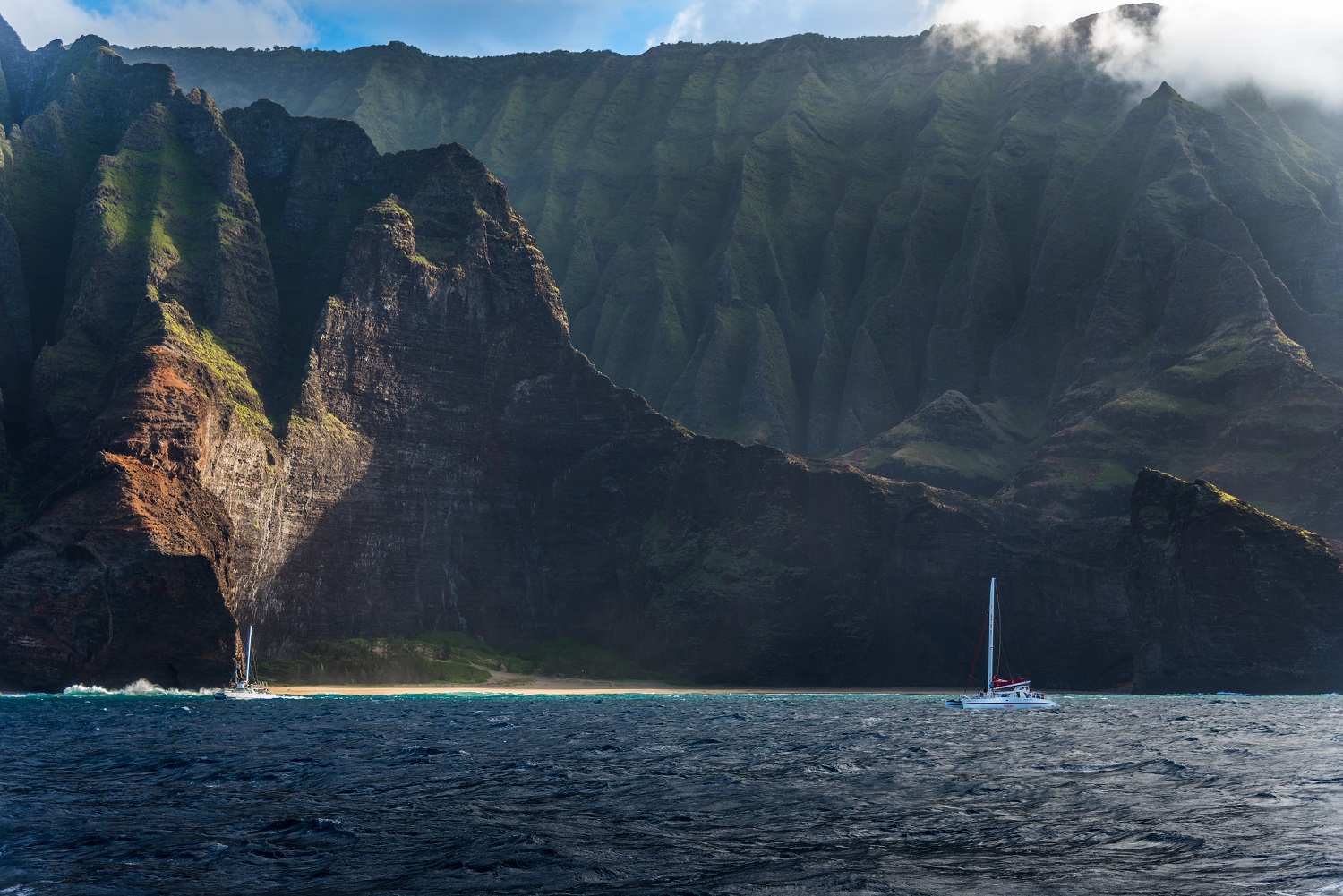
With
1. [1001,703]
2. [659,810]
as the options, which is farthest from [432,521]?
[659,810]

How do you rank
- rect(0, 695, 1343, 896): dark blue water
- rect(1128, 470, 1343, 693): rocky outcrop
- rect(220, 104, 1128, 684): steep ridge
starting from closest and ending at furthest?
rect(0, 695, 1343, 896): dark blue water, rect(1128, 470, 1343, 693): rocky outcrop, rect(220, 104, 1128, 684): steep ridge

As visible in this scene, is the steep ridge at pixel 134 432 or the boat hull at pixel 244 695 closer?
the boat hull at pixel 244 695

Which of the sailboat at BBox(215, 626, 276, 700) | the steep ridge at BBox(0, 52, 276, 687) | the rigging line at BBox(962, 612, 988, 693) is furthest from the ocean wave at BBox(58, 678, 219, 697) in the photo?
the rigging line at BBox(962, 612, 988, 693)

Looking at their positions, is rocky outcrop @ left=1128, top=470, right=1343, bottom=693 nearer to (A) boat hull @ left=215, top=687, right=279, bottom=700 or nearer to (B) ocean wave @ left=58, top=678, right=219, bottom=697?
(A) boat hull @ left=215, top=687, right=279, bottom=700

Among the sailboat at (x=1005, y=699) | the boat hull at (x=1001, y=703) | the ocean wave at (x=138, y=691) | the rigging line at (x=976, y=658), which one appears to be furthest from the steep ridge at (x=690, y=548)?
the boat hull at (x=1001, y=703)

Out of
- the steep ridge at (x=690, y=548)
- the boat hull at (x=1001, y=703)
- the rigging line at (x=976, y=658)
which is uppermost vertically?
the steep ridge at (x=690, y=548)

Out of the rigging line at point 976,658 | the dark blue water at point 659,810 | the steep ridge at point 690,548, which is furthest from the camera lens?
the steep ridge at point 690,548

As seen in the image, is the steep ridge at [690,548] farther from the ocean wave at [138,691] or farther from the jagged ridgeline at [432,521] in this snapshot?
the ocean wave at [138,691]
